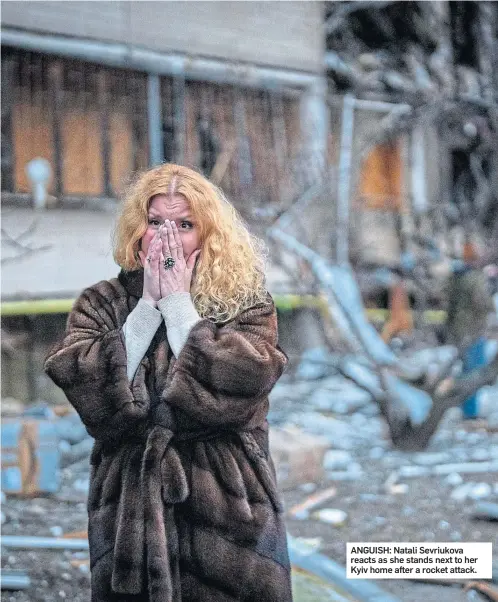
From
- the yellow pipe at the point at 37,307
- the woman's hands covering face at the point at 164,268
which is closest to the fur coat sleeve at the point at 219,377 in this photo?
the woman's hands covering face at the point at 164,268

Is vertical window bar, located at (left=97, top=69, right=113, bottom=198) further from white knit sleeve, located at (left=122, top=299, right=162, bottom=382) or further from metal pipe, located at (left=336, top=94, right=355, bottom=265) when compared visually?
white knit sleeve, located at (left=122, top=299, right=162, bottom=382)

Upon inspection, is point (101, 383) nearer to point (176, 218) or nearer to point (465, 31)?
point (176, 218)

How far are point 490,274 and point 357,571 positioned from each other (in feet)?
4.86

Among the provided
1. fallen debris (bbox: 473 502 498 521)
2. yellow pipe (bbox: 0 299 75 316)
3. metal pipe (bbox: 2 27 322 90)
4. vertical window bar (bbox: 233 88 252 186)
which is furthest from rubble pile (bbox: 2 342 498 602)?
metal pipe (bbox: 2 27 322 90)

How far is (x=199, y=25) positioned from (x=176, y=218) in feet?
5.12

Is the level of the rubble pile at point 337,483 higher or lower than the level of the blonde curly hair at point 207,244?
lower

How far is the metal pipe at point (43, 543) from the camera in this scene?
119 inches

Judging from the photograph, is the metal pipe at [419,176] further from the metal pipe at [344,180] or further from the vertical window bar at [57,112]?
the vertical window bar at [57,112]

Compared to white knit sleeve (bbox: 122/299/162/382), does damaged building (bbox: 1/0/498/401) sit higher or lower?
higher

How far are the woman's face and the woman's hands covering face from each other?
0.09 ft

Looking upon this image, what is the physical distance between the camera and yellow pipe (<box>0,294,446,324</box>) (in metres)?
3.13
